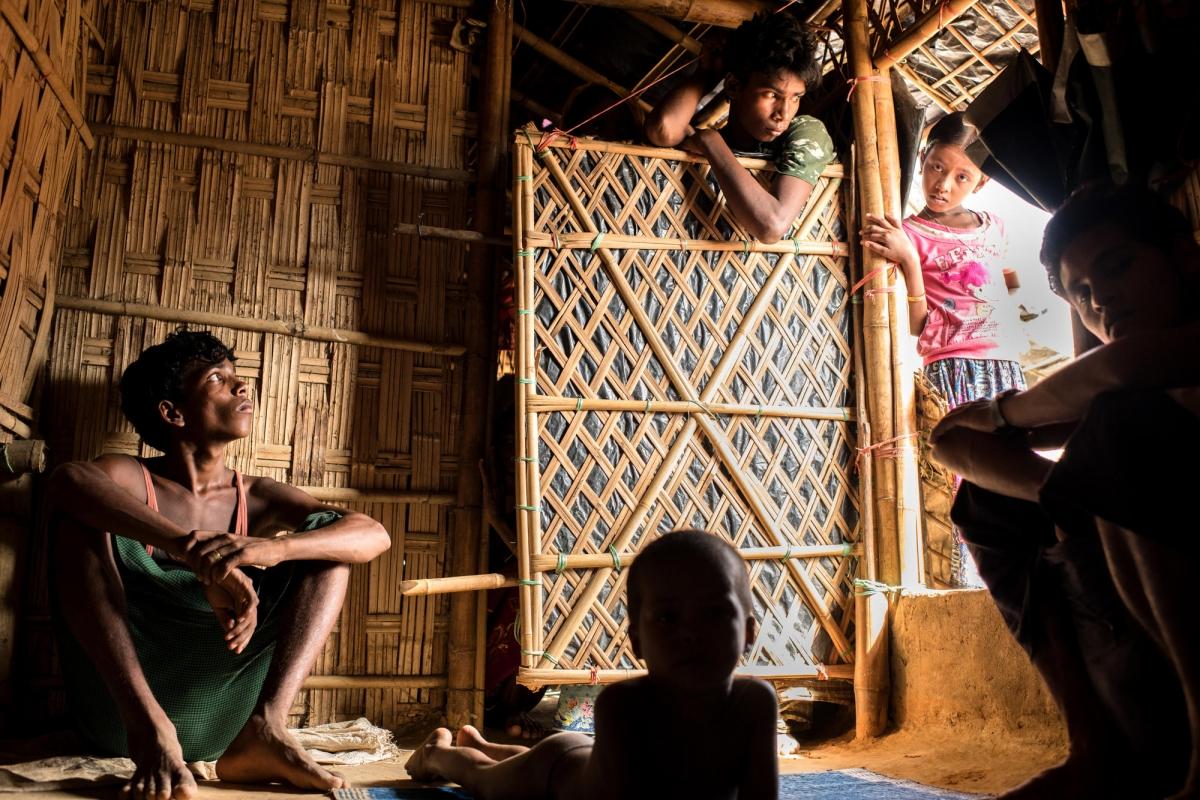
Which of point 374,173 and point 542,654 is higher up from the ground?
point 374,173

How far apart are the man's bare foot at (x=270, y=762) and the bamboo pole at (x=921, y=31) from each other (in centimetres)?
325

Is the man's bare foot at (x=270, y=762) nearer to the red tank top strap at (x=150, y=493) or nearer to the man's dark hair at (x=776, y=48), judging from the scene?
the red tank top strap at (x=150, y=493)

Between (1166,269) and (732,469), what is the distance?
1918 mm

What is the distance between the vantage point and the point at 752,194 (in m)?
3.53

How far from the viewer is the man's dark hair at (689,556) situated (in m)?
1.54

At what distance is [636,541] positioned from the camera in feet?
10.9

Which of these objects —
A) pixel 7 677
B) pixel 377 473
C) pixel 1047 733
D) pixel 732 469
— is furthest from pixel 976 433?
pixel 7 677

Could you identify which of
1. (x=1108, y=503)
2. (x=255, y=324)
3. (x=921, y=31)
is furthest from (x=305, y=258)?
(x=1108, y=503)

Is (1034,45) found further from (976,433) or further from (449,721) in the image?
(449,721)

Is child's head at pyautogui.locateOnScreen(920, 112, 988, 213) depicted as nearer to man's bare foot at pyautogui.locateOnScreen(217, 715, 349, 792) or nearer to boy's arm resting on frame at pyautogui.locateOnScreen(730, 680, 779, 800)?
boy's arm resting on frame at pyautogui.locateOnScreen(730, 680, 779, 800)

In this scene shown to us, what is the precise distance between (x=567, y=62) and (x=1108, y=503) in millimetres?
4037

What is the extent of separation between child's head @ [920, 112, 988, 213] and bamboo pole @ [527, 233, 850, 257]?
0.47 meters

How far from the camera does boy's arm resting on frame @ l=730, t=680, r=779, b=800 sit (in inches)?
59.9

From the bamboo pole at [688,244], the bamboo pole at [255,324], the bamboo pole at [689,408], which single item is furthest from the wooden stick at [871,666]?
the bamboo pole at [255,324]
